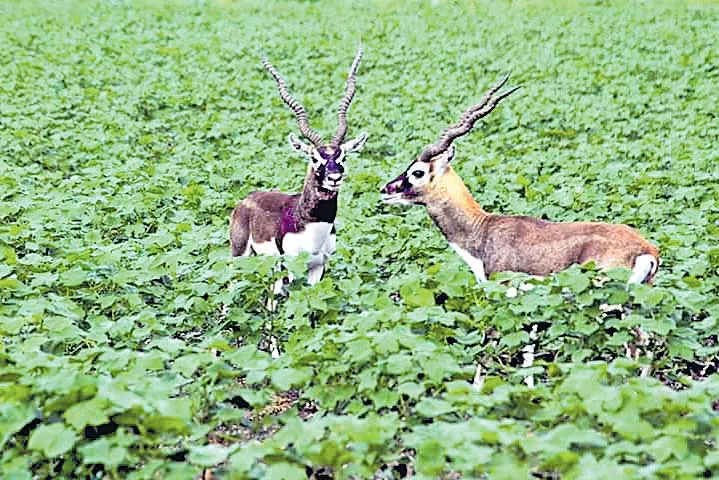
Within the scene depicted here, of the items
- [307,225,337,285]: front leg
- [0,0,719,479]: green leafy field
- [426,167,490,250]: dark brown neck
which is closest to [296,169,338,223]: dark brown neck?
[307,225,337,285]: front leg

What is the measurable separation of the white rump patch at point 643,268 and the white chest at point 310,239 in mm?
1867

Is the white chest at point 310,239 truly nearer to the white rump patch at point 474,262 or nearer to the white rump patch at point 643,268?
the white rump patch at point 474,262

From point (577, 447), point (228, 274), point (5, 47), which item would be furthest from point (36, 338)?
point (5, 47)

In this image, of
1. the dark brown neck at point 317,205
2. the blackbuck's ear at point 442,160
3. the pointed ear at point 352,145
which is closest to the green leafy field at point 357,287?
the dark brown neck at point 317,205

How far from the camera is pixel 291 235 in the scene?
711cm

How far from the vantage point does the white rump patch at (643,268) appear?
19.4ft

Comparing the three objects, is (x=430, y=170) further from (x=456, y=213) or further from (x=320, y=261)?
(x=320, y=261)

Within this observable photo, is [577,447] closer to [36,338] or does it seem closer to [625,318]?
[625,318]

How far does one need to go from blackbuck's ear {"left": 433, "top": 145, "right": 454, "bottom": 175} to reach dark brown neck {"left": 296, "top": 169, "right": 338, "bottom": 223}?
59 cm

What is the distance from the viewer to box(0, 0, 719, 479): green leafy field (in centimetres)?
391

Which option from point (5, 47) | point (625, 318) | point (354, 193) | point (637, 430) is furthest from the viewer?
point (5, 47)

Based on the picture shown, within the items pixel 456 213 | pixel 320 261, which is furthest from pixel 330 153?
pixel 456 213

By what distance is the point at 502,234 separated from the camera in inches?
260

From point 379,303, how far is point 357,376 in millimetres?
904
